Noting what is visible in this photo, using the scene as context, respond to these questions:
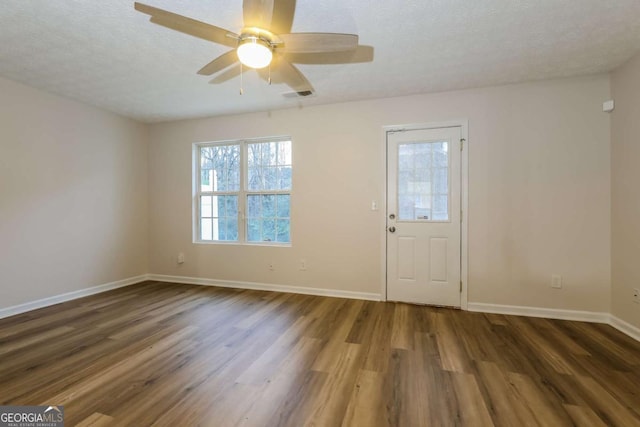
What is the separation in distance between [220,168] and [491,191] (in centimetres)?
372

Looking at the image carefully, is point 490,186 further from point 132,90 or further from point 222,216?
point 132,90

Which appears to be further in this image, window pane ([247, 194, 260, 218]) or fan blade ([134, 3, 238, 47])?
window pane ([247, 194, 260, 218])

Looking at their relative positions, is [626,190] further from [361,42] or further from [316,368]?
[316,368]

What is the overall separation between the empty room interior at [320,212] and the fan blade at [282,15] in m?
0.02

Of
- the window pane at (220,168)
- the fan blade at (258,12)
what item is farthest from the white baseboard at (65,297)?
the fan blade at (258,12)

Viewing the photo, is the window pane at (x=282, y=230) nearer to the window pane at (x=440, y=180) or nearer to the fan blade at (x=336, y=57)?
the window pane at (x=440, y=180)

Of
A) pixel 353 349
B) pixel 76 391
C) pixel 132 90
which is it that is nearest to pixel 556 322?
pixel 353 349

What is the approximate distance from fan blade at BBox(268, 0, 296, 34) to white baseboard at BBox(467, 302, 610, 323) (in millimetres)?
3294

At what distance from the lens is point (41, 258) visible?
333 centimetres

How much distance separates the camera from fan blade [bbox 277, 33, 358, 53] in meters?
1.77

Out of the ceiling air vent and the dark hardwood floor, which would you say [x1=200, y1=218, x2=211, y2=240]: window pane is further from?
the ceiling air vent

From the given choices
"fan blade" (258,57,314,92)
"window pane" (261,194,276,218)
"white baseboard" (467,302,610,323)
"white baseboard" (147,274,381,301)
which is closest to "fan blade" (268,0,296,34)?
"fan blade" (258,57,314,92)

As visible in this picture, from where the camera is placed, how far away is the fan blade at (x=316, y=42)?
1771 millimetres

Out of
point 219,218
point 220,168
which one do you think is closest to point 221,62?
point 220,168
